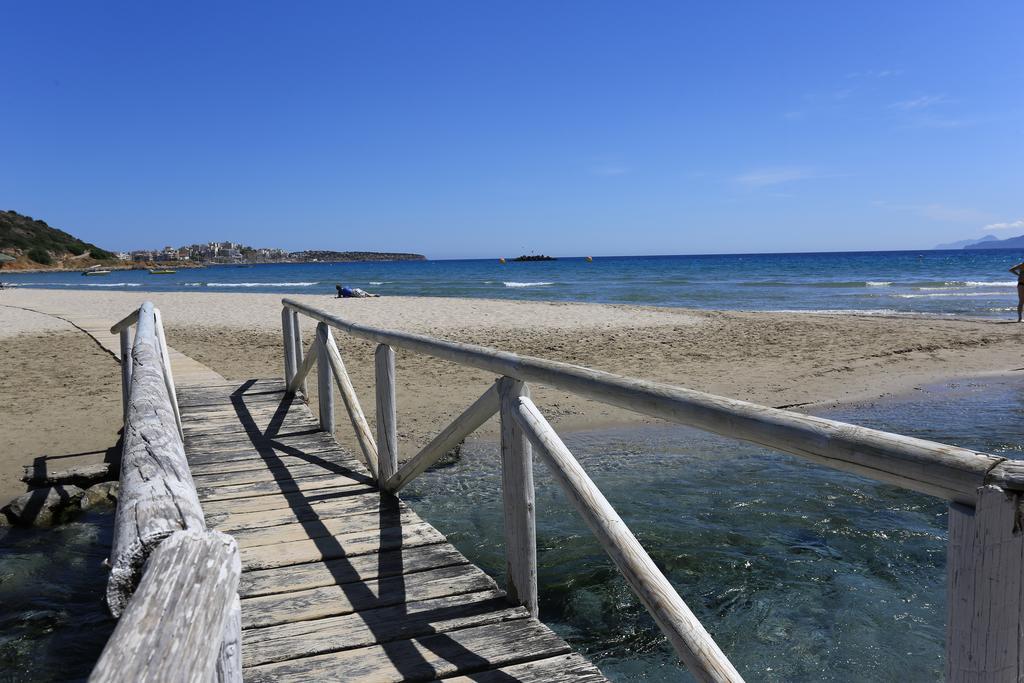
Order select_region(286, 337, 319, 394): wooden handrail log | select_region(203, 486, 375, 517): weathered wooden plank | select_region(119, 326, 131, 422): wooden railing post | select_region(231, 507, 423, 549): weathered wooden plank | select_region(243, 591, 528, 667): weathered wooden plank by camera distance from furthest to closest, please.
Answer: select_region(119, 326, 131, 422): wooden railing post < select_region(286, 337, 319, 394): wooden handrail log < select_region(203, 486, 375, 517): weathered wooden plank < select_region(231, 507, 423, 549): weathered wooden plank < select_region(243, 591, 528, 667): weathered wooden plank

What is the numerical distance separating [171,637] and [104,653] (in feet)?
0.28

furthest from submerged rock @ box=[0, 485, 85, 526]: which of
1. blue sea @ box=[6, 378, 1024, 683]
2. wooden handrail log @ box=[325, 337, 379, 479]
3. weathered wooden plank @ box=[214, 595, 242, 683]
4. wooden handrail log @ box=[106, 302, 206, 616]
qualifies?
weathered wooden plank @ box=[214, 595, 242, 683]

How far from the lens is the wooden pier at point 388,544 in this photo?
38.4 inches

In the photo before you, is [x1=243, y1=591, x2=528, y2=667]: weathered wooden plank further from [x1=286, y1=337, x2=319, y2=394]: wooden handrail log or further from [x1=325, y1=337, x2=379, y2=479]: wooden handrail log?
[x1=286, y1=337, x2=319, y2=394]: wooden handrail log

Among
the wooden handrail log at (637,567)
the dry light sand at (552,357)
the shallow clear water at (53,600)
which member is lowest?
the shallow clear water at (53,600)

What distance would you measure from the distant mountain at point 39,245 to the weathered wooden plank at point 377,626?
330ft

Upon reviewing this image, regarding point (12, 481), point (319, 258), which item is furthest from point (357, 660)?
point (319, 258)

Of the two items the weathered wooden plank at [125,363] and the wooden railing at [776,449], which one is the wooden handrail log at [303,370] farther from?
→ the wooden railing at [776,449]

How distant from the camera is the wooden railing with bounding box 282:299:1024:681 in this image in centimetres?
116

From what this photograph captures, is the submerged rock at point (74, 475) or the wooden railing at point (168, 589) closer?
the wooden railing at point (168, 589)

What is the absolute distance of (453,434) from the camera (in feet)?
11.2

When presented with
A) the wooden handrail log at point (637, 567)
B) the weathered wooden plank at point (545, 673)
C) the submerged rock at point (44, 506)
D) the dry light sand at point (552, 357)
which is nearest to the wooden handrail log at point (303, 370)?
the dry light sand at point (552, 357)

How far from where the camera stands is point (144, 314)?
5586mm

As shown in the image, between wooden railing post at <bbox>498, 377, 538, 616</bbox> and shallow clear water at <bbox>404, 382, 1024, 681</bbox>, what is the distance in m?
0.81
